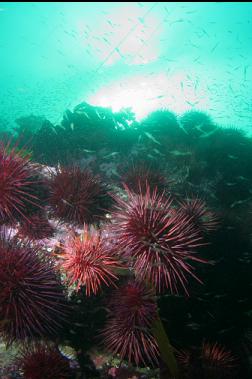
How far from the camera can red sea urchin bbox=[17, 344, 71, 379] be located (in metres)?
4.15

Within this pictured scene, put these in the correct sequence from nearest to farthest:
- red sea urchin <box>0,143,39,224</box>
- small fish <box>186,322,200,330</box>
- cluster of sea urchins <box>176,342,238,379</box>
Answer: red sea urchin <box>0,143,39,224</box>, cluster of sea urchins <box>176,342,238,379</box>, small fish <box>186,322,200,330</box>

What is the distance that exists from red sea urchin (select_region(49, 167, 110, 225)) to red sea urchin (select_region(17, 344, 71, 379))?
249 cm

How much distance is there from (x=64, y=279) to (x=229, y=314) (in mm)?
4472

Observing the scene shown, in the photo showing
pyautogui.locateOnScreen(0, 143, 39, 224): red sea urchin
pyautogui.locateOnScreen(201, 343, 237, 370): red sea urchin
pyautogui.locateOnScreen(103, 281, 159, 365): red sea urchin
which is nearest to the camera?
pyautogui.locateOnScreen(103, 281, 159, 365): red sea urchin

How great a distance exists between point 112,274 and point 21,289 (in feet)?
4.81

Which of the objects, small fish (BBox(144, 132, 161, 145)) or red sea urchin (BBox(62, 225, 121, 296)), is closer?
red sea urchin (BBox(62, 225, 121, 296))

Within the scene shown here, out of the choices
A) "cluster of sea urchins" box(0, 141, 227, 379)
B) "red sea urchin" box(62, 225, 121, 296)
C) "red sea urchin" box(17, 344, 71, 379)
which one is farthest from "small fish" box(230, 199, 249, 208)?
"red sea urchin" box(17, 344, 71, 379)

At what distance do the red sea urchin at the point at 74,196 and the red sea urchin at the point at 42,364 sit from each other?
2.49 meters

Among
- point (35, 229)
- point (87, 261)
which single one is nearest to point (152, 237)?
point (87, 261)

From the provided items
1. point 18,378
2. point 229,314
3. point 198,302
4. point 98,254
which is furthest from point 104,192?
point 229,314

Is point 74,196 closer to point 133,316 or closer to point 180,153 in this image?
point 133,316

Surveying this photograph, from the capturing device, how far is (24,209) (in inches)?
228

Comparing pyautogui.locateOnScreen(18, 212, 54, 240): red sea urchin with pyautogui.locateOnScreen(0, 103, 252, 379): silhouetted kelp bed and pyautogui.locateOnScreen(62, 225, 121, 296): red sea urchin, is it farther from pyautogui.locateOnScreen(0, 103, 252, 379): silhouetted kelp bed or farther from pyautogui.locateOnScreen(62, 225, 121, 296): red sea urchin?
pyautogui.locateOnScreen(62, 225, 121, 296): red sea urchin

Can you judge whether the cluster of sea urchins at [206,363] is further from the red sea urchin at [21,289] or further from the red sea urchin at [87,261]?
the red sea urchin at [21,289]
